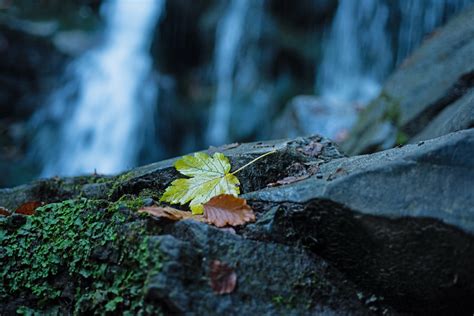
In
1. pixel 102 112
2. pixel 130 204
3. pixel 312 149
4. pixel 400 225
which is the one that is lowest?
pixel 400 225

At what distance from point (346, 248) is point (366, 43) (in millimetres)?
7980

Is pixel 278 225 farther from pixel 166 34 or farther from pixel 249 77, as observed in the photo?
pixel 166 34

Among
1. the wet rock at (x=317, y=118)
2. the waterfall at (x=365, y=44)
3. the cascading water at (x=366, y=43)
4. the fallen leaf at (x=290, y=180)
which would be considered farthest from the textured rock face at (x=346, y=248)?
the waterfall at (x=365, y=44)

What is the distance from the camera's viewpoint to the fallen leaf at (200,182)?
1978mm

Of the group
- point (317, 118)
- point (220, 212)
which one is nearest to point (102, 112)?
point (317, 118)

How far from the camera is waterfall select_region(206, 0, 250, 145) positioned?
9.59 metres

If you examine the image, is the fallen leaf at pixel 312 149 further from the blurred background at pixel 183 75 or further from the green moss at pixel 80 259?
the blurred background at pixel 183 75

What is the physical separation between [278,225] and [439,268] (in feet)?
1.97

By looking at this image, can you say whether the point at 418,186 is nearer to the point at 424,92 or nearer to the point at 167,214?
the point at 167,214

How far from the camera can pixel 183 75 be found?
10.5 metres

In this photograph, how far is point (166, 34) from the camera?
10852 millimetres

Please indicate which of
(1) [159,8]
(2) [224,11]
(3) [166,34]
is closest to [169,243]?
(2) [224,11]

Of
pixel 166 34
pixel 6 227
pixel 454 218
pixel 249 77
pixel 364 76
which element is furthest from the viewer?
pixel 166 34

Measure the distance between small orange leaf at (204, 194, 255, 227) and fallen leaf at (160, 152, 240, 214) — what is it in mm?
86
